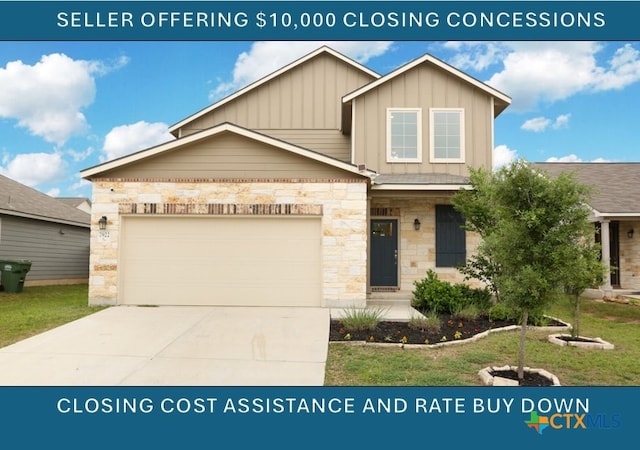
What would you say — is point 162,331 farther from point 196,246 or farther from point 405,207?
point 405,207

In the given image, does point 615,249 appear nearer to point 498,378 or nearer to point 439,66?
point 439,66

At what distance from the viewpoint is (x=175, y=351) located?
641 cm

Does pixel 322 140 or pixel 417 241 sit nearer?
pixel 417 241

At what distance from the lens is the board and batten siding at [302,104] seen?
49.5ft

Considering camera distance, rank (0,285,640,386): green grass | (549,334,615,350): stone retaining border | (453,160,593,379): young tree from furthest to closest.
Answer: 1. (549,334,615,350): stone retaining border
2. (0,285,640,386): green grass
3. (453,160,593,379): young tree

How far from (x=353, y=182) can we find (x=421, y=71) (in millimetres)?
4885

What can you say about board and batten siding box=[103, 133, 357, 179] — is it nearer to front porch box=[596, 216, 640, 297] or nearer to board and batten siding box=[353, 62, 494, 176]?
board and batten siding box=[353, 62, 494, 176]

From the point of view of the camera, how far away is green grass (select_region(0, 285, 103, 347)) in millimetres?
7822

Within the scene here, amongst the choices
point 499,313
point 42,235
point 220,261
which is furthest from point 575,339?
point 42,235

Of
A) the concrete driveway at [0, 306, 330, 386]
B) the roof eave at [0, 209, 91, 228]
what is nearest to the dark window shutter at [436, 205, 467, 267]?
the concrete driveway at [0, 306, 330, 386]

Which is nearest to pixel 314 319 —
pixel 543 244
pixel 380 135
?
pixel 543 244

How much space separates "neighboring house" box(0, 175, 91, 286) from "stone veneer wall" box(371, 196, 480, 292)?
1317 centimetres

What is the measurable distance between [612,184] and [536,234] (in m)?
13.0

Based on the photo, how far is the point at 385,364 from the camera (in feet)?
19.3
